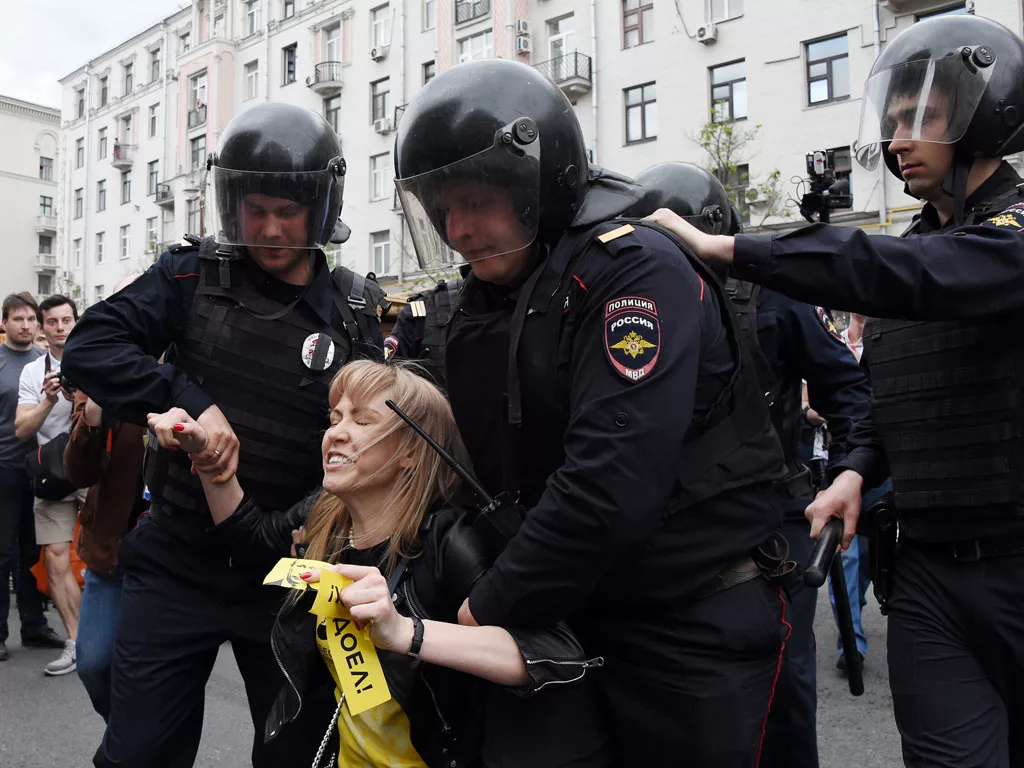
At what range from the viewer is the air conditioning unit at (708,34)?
2075 cm

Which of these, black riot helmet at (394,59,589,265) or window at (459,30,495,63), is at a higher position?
window at (459,30,495,63)

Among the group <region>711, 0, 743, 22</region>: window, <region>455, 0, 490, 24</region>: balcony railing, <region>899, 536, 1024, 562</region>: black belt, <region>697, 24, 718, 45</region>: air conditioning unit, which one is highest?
<region>455, 0, 490, 24</region>: balcony railing

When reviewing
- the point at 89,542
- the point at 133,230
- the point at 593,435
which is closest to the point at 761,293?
the point at 593,435

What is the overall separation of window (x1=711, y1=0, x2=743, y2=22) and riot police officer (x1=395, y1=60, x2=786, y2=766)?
20790mm

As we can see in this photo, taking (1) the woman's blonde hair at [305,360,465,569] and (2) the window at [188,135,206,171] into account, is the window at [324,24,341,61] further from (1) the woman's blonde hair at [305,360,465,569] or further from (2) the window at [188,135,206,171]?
(1) the woman's blonde hair at [305,360,465,569]

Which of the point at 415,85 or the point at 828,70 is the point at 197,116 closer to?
the point at 415,85

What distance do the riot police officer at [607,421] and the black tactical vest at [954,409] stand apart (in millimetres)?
579

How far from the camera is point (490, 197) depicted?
76.4 inches

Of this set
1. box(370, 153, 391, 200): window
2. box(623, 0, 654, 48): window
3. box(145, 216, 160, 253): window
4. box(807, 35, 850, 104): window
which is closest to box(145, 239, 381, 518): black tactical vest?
box(807, 35, 850, 104): window

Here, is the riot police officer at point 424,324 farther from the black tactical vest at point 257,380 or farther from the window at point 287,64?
the window at point 287,64

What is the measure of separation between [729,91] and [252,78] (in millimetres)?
19416

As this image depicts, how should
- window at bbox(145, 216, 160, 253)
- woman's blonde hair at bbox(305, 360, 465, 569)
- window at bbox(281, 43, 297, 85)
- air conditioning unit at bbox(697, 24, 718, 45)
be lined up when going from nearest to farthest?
woman's blonde hair at bbox(305, 360, 465, 569) < air conditioning unit at bbox(697, 24, 718, 45) < window at bbox(281, 43, 297, 85) < window at bbox(145, 216, 160, 253)

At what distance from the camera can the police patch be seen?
1.67 m

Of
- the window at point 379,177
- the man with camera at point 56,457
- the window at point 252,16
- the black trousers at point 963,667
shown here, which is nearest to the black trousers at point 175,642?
the black trousers at point 963,667
